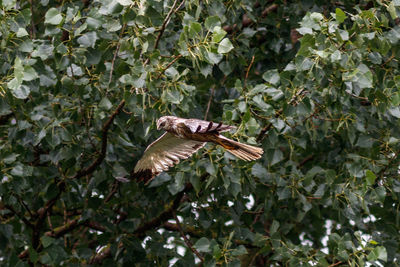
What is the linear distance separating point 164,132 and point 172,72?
0.58m

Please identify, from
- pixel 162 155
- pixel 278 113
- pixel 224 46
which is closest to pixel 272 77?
pixel 278 113

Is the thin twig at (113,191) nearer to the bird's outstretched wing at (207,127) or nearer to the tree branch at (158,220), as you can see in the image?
the tree branch at (158,220)

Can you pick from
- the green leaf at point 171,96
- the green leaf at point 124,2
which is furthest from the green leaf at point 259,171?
the green leaf at point 124,2

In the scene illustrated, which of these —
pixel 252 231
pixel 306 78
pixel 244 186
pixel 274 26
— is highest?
pixel 306 78

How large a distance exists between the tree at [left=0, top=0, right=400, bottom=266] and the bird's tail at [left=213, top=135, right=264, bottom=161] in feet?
0.17

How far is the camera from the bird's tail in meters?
3.41

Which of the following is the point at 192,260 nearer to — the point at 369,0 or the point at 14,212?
the point at 14,212

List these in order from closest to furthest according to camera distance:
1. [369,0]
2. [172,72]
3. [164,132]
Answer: [172,72]
[164,132]
[369,0]

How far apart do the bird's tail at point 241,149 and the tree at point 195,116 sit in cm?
5

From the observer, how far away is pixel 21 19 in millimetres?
3611

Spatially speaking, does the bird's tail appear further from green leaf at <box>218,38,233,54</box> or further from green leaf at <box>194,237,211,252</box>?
green leaf at <box>194,237,211,252</box>

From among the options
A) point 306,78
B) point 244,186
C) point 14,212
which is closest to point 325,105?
point 306,78

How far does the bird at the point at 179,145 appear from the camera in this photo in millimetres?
3219

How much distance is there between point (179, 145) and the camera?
158 inches
